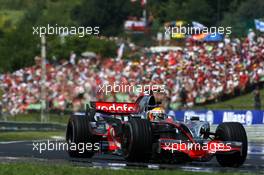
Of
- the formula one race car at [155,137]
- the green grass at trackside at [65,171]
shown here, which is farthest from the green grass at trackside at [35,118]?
the green grass at trackside at [65,171]

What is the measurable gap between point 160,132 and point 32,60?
35874 mm

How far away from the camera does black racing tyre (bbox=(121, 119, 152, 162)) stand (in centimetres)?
1420

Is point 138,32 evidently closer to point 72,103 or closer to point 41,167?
point 72,103

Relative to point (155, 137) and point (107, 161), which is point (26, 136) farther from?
point (155, 137)

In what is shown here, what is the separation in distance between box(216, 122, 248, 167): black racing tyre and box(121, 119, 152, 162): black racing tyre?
1320 mm

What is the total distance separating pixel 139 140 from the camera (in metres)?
14.2

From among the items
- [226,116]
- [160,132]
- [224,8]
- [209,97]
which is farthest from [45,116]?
[224,8]

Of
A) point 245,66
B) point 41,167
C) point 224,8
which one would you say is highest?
point 224,8

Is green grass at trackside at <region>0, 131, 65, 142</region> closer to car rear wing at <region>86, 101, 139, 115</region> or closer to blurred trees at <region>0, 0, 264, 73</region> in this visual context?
car rear wing at <region>86, 101, 139, 115</region>

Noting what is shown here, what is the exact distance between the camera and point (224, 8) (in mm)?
56781

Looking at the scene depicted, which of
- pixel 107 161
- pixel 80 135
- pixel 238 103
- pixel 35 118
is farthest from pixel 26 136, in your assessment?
pixel 107 161

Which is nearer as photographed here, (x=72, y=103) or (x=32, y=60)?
(x=72, y=103)

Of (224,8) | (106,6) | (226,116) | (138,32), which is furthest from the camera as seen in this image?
(106,6)

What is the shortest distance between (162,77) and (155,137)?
1889 cm
